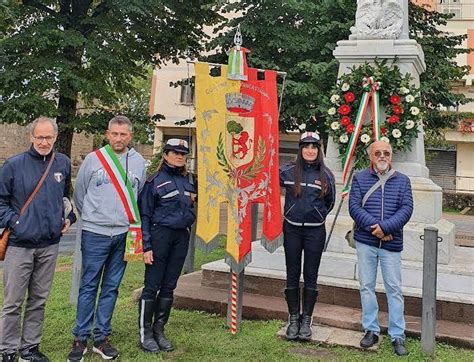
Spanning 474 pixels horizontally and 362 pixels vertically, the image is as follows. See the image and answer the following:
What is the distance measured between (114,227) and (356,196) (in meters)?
2.19

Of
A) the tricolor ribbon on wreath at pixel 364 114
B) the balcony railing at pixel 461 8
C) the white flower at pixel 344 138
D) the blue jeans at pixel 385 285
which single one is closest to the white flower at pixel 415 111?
the tricolor ribbon on wreath at pixel 364 114

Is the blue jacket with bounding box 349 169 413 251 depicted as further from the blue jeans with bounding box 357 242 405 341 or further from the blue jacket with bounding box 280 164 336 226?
the blue jacket with bounding box 280 164 336 226

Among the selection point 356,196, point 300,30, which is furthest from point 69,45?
point 356,196

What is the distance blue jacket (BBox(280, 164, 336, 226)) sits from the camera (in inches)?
176

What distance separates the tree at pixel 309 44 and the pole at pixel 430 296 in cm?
710

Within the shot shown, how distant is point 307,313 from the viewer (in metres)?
4.58

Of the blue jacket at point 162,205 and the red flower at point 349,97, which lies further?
the red flower at point 349,97

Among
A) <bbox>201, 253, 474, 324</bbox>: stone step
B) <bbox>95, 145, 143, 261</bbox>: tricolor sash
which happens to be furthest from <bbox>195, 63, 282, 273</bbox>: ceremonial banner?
<bbox>201, 253, 474, 324</bbox>: stone step

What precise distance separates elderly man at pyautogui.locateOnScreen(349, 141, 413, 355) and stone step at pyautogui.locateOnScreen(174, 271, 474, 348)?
1.44 ft

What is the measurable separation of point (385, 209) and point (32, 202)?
117 inches

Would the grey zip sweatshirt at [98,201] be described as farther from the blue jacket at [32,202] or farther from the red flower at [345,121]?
the red flower at [345,121]

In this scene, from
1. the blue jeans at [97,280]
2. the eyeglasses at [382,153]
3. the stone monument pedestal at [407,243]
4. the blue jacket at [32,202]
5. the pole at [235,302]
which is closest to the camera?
the blue jacket at [32,202]

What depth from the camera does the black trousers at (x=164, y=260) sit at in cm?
421

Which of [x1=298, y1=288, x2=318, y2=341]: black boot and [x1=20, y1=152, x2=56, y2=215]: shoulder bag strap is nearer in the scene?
[x1=20, y1=152, x2=56, y2=215]: shoulder bag strap
